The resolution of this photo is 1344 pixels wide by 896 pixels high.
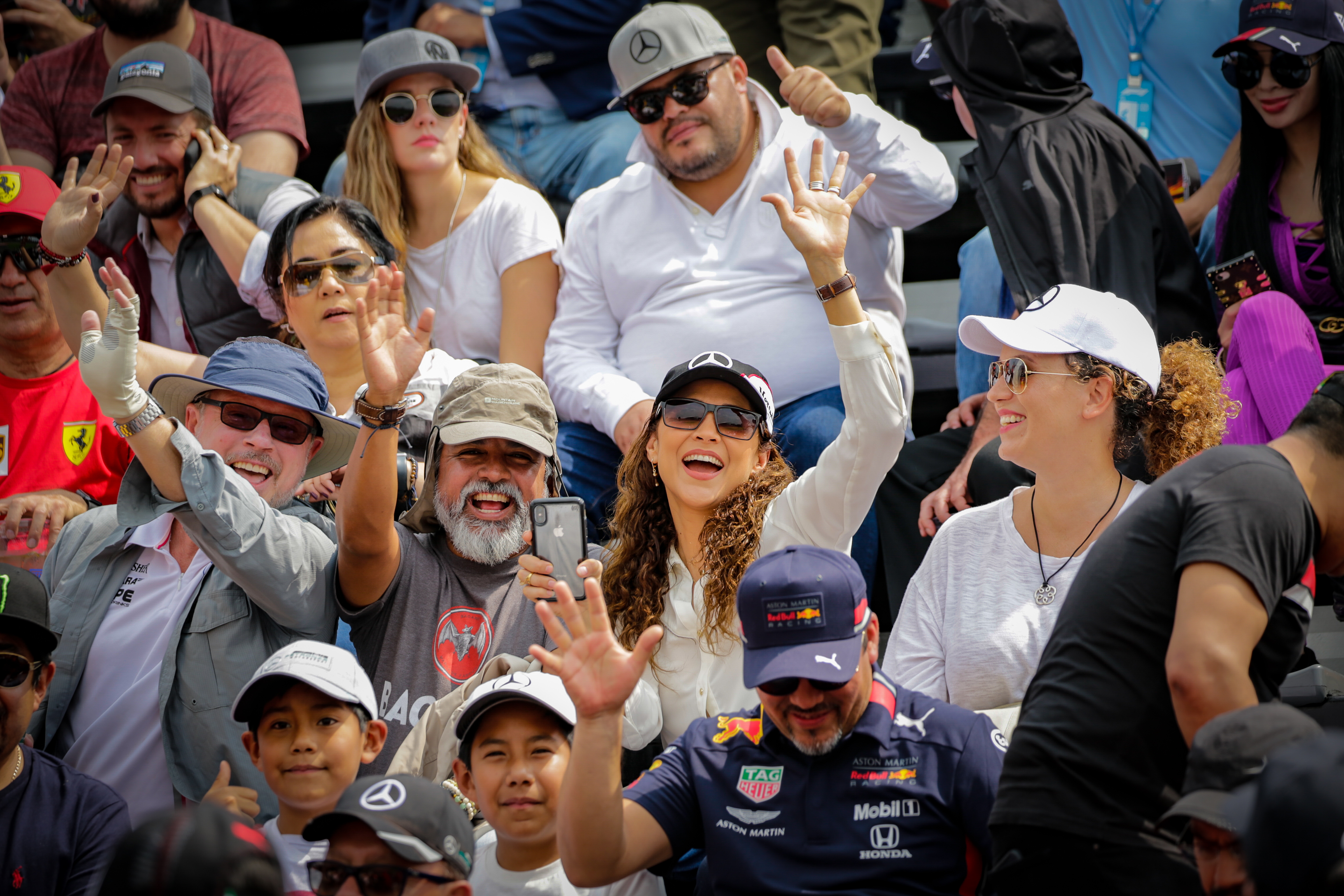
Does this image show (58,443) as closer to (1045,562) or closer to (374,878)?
(374,878)

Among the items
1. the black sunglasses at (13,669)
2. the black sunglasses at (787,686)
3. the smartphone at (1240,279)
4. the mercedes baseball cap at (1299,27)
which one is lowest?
the black sunglasses at (787,686)

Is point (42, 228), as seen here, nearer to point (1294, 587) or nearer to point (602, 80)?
point (602, 80)

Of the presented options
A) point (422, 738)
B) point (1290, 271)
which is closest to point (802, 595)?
point (422, 738)

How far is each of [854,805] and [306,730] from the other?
123 centimetres

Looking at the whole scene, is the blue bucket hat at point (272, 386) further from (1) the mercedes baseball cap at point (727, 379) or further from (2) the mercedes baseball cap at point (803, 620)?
(2) the mercedes baseball cap at point (803, 620)

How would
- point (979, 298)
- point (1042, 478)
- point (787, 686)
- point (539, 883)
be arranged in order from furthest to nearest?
point (979, 298), point (1042, 478), point (539, 883), point (787, 686)

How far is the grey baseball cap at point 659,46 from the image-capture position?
432cm

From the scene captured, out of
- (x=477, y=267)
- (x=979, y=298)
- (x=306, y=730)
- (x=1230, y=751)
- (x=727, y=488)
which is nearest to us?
(x=1230, y=751)

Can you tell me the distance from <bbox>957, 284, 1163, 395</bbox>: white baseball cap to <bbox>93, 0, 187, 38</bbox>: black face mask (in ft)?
12.4

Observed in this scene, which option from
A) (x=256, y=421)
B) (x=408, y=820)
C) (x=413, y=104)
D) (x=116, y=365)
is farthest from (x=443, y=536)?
(x=413, y=104)

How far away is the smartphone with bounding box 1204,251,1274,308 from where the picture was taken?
13.2 feet

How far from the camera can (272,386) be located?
358cm

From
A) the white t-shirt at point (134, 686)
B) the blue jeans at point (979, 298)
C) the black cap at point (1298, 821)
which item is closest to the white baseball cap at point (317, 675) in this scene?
the white t-shirt at point (134, 686)

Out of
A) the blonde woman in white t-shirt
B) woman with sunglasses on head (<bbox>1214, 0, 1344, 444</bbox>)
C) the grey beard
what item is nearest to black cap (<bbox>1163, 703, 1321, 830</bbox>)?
the blonde woman in white t-shirt
